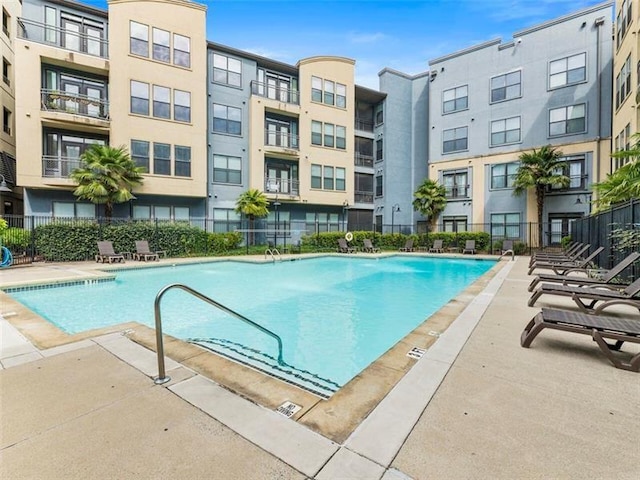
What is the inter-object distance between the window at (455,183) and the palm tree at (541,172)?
4042 millimetres

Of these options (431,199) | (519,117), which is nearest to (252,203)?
(431,199)

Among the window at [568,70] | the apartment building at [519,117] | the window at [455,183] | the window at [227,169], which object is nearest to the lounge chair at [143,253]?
the window at [227,169]

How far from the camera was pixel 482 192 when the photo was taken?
2248cm

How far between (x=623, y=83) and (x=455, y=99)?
10.6m

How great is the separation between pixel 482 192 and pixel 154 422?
24219 mm

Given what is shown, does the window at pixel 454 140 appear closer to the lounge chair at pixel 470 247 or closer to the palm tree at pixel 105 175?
the lounge chair at pixel 470 247

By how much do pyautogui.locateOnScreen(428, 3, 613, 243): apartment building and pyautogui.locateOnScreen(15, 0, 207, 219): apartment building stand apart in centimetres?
1748

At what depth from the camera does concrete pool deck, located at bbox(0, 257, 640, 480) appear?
1.89 meters

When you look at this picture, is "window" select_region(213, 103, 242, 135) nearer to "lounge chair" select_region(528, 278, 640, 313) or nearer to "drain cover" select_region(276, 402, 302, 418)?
"lounge chair" select_region(528, 278, 640, 313)

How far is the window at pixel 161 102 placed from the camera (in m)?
17.1

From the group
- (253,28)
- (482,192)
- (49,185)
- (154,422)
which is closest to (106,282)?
(49,185)

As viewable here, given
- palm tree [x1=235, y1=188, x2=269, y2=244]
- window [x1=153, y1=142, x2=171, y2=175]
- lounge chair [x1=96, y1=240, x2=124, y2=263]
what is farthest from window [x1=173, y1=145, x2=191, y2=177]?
lounge chair [x1=96, y1=240, x2=124, y2=263]

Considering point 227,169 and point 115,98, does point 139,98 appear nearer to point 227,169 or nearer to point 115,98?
point 115,98

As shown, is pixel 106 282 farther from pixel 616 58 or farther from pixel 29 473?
pixel 616 58
